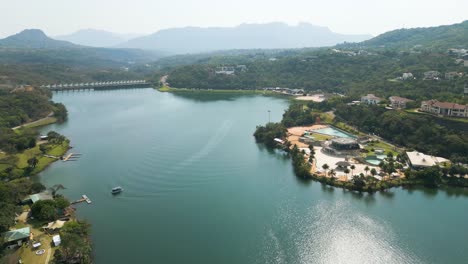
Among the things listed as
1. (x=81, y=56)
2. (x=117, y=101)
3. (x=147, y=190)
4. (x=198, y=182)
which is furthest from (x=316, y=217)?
(x=81, y=56)

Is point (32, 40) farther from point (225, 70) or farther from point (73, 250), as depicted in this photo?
point (73, 250)

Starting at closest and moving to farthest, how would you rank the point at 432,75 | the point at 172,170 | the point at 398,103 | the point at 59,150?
the point at 172,170 < the point at 59,150 < the point at 398,103 < the point at 432,75

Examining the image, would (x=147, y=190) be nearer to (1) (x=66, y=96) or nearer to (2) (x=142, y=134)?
(2) (x=142, y=134)

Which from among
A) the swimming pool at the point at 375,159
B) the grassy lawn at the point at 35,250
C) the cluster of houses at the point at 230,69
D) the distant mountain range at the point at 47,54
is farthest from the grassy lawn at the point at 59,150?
the distant mountain range at the point at 47,54

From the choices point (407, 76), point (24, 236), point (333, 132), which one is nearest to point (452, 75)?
point (407, 76)

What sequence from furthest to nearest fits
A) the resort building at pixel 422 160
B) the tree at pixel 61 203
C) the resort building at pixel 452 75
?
the resort building at pixel 452 75 < the resort building at pixel 422 160 < the tree at pixel 61 203

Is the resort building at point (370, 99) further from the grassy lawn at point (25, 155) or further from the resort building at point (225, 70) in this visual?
the resort building at point (225, 70)
